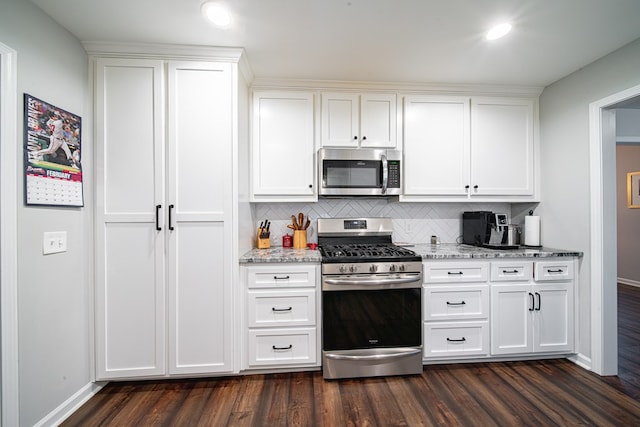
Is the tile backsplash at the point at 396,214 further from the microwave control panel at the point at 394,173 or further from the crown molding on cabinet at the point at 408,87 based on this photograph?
the crown molding on cabinet at the point at 408,87

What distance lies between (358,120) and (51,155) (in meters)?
2.19

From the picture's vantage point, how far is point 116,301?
1926 mm

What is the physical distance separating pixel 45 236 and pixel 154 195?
1.99ft

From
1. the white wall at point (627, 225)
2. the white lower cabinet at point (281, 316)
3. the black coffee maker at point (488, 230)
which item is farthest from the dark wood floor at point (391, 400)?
the white wall at point (627, 225)

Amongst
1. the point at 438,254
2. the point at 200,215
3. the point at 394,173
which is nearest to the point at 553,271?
the point at 438,254

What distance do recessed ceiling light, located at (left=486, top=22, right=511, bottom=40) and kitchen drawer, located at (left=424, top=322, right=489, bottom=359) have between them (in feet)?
6.92

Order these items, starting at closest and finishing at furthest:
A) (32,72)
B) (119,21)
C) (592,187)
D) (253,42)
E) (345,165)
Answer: (32,72) < (119,21) < (253,42) < (592,187) < (345,165)

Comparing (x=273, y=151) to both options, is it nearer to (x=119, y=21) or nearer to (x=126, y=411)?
(x=119, y=21)

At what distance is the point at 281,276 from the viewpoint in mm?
2111

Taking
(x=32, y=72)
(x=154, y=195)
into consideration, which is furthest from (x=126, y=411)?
(x=32, y=72)

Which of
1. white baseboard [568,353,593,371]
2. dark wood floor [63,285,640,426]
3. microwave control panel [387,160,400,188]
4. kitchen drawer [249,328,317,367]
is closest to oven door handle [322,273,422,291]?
kitchen drawer [249,328,317,367]

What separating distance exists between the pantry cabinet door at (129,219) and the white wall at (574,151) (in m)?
3.27

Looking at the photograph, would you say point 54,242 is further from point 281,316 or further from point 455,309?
point 455,309

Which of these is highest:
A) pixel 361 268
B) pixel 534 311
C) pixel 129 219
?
pixel 129 219
